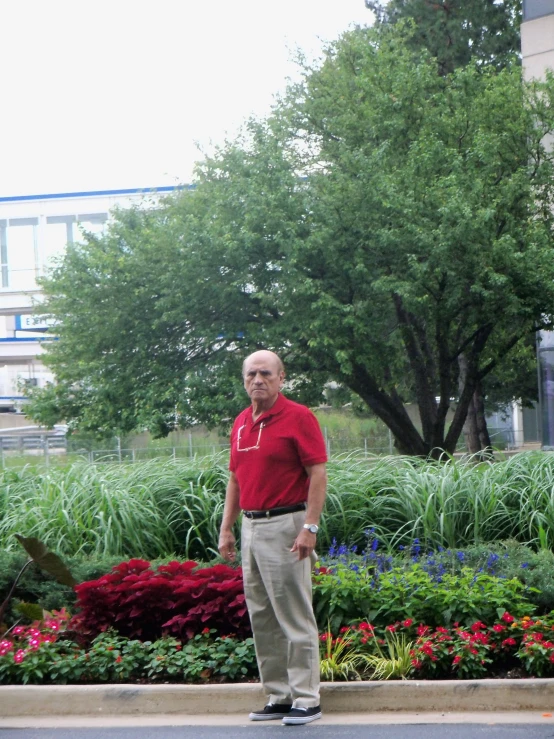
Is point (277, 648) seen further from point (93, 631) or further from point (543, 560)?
point (543, 560)

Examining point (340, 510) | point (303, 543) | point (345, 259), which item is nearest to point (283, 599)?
point (303, 543)

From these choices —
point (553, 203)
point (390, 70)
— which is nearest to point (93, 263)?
point (390, 70)

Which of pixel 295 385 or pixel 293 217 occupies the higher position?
pixel 293 217

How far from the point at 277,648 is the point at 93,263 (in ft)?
58.9

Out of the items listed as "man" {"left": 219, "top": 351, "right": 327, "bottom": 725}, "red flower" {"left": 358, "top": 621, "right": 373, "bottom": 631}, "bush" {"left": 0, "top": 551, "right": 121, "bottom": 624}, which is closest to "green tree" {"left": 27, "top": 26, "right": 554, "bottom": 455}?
"bush" {"left": 0, "top": 551, "right": 121, "bottom": 624}

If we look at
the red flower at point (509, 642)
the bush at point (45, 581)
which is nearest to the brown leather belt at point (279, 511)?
the red flower at point (509, 642)

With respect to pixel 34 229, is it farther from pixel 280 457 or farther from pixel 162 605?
pixel 280 457

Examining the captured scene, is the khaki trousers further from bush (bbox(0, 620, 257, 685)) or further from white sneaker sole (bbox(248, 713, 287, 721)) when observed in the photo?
bush (bbox(0, 620, 257, 685))

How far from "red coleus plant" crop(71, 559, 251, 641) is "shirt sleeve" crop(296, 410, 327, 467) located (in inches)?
61.3

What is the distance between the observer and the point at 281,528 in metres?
5.21

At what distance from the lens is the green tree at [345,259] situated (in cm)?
1948

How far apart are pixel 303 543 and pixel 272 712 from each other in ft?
3.37

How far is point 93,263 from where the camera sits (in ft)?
73.6

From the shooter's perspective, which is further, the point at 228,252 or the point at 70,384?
the point at 70,384
